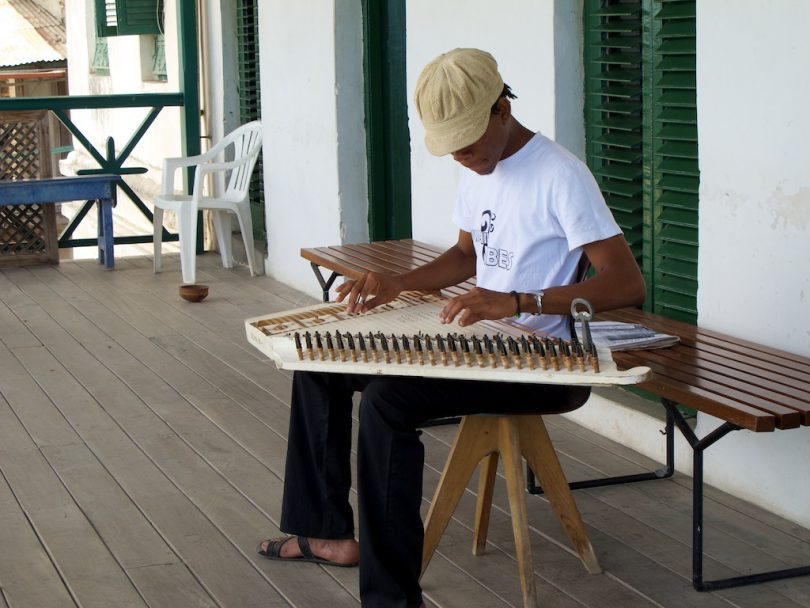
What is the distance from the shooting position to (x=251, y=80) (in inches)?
327

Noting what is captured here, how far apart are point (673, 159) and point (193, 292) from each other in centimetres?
368

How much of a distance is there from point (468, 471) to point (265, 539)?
0.74 meters

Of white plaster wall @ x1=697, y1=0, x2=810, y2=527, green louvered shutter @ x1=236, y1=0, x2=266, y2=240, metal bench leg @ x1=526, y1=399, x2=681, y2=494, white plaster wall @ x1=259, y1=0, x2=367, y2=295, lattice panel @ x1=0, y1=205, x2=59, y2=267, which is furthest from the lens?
lattice panel @ x1=0, y1=205, x2=59, y2=267

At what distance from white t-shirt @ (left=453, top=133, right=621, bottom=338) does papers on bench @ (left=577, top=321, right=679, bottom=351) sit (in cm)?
40

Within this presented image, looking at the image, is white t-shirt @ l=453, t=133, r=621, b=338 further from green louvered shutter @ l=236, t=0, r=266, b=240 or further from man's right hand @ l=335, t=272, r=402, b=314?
green louvered shutter @ l=236, t=0, r=266, b=240

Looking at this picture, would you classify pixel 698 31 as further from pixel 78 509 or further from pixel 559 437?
pixel 78 509

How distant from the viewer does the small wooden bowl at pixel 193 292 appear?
7.14m

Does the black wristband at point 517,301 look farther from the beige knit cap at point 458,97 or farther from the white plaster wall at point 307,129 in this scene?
the white plaster wall at point 307,129

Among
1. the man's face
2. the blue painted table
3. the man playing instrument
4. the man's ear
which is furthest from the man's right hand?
the blue painted table

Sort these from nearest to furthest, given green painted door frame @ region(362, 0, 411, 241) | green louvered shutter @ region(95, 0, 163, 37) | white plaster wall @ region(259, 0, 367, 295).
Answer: green painted door frame @ region(362, 0, 411, 241)
white plaster wall @ region(259, 0, 367, 295)
green louvered shutter @ region(95, 0, 163, 37)

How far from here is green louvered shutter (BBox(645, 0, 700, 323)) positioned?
4.03 metres

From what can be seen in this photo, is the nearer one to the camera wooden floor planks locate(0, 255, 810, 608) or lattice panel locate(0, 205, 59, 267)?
wooden floor planks locate(0, 255, 810, 608)

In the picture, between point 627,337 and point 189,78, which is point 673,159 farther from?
point 189,78

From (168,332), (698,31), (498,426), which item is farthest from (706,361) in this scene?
(168,332)
